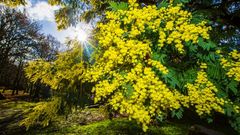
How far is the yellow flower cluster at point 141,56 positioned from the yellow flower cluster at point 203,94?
0.36ft

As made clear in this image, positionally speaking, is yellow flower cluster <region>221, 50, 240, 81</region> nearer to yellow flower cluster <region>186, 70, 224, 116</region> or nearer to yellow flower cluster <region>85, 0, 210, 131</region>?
yellow flower cluster <region>186, 70, 224, 116</region>

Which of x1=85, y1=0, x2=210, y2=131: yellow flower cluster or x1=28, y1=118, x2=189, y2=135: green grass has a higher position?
x1=85, y1=0, x2=210, y2=131: yellow flower cluster

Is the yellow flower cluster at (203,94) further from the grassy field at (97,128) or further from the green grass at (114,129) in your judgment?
the green grass at (114,129)

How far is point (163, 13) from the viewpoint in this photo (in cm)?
299

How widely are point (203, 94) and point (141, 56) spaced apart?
2.38 ft

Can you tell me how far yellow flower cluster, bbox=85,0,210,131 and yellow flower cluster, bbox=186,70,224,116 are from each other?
0.36 ft

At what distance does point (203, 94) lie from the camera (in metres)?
2.75

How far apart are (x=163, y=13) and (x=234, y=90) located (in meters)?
1.10

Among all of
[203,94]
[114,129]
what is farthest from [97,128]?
→ [203,94]

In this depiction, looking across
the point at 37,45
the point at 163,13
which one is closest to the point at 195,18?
the point at 163,13

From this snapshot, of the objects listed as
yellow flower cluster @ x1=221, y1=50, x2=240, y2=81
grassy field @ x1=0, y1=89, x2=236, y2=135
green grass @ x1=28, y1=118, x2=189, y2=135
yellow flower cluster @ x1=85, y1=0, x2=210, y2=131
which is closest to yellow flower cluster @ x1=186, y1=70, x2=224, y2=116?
yellow flower cluster @ x1=85, y1=0, x2=210, y2=131

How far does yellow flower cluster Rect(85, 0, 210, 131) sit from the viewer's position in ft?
8.74

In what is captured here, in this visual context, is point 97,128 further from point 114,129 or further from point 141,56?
point 141,56

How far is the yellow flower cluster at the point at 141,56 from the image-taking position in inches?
105
